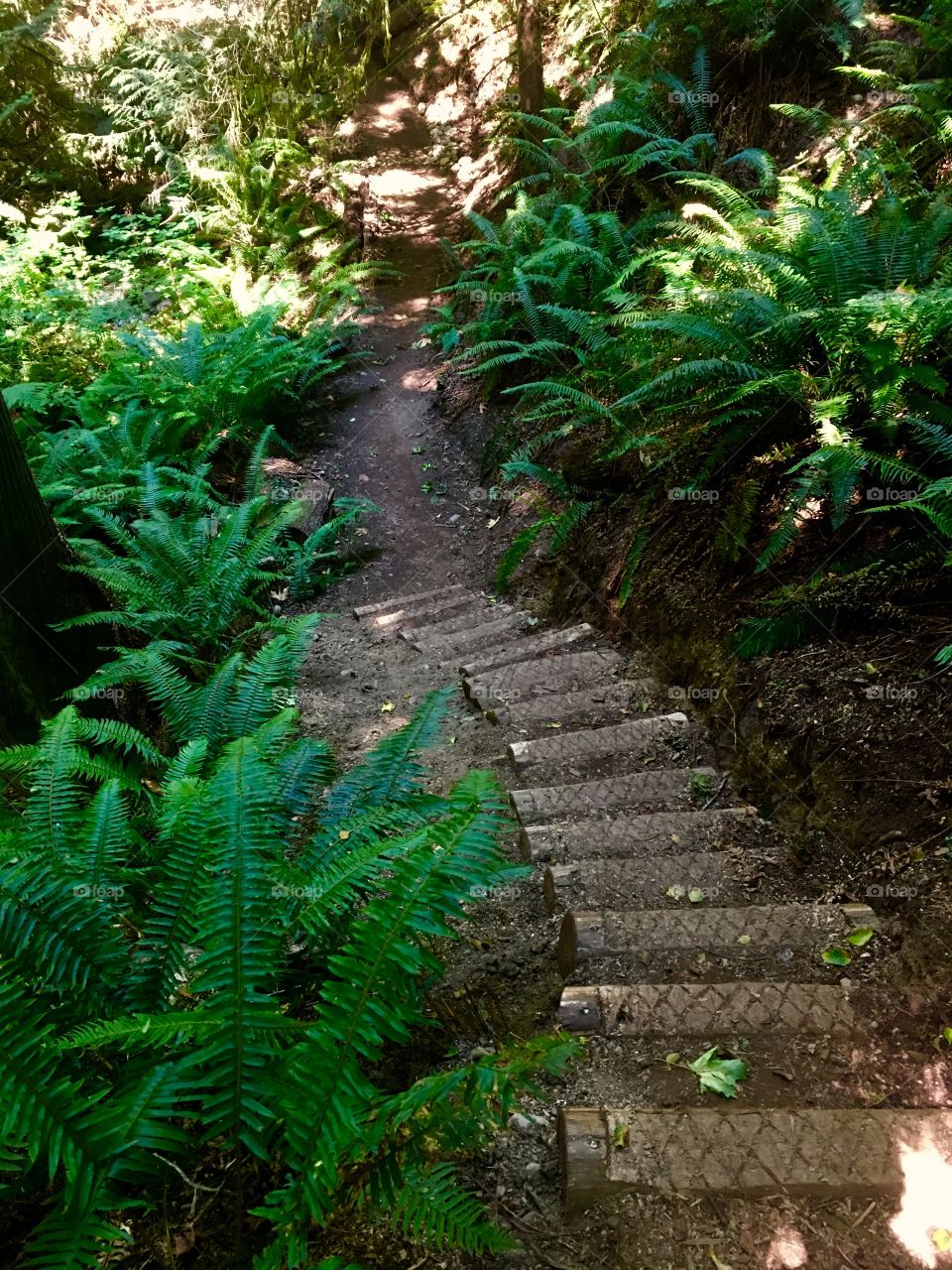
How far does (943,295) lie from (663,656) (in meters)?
2.05

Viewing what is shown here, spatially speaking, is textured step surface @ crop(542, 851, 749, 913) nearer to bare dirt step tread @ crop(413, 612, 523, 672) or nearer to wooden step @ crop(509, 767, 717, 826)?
wooden step @ crop(509, 767, 717, 826)

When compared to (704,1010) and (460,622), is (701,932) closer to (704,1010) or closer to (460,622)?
(704,1010)

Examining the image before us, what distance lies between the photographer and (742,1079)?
6.48 feet

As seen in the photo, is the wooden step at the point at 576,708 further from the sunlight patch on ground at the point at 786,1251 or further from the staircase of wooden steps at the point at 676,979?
the sunlight patch on ground at the point at 786,1251

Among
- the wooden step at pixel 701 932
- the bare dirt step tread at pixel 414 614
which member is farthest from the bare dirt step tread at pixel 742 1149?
the bare dirt step tread at pixel 414 614

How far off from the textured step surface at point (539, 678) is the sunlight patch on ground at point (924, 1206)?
9.16 feet

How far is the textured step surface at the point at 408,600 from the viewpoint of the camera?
637cm

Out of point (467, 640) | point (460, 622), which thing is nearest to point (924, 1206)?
point (467, 640)

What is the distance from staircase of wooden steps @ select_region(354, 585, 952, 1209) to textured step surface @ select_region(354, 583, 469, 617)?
7.87 feet

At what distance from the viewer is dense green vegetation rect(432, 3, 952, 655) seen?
3.26 m

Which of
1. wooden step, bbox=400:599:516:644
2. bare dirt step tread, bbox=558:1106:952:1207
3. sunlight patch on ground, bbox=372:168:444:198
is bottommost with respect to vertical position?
wooden step, bbox=400:599:516:644

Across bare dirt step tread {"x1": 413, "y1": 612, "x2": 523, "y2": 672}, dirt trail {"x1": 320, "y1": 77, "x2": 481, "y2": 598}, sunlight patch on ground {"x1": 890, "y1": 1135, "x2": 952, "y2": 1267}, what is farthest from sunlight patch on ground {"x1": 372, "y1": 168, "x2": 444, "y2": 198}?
sunlight patch on ground {"x1": 890, "y1": 1135, "x2": 952, "y2": 1267}

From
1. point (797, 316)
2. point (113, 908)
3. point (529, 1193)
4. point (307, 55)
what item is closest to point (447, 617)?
point (797, 316)

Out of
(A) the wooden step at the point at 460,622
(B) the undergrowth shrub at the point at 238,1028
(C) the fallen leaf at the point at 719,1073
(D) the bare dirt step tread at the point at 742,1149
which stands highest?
(B) the undergrowth shrub at the point at 238,1028
